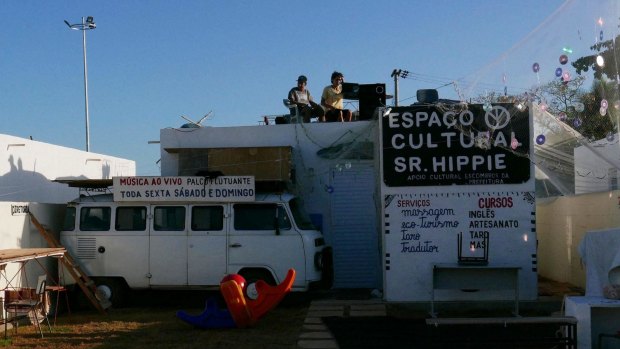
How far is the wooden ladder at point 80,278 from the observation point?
11.3 meters

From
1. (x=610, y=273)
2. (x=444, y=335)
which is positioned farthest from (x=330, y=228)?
(x=610, y=273)

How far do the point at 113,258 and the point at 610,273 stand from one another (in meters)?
7.93

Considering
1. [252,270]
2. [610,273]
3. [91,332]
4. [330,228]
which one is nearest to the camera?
[610,273]

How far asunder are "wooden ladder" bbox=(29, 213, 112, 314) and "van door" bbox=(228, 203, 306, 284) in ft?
7.33

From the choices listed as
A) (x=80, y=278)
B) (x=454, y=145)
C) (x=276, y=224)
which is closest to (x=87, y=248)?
(x=80, y=278)

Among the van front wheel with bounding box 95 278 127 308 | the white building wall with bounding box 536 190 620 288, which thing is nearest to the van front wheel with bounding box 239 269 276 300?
the van front wheel with bounding box 95 278 127 308

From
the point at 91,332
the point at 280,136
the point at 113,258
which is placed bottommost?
the point at 91,332

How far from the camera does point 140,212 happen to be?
12.0 m

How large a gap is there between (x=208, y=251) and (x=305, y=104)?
15.3 ft

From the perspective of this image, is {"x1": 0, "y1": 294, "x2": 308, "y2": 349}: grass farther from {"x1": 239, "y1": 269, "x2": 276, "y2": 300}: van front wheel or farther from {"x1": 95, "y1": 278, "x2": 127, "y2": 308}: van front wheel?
{"x1": 239, "y1": 269, "x2": 276, "y2": 300}: van front wheel

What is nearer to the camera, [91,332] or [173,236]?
[91,332]

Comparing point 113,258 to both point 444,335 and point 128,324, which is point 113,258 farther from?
point 444,335

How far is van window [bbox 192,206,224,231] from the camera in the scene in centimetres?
1174

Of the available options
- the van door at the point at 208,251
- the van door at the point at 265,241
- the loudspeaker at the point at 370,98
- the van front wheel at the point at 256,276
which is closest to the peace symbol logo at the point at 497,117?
the van door at the point at 265,241
